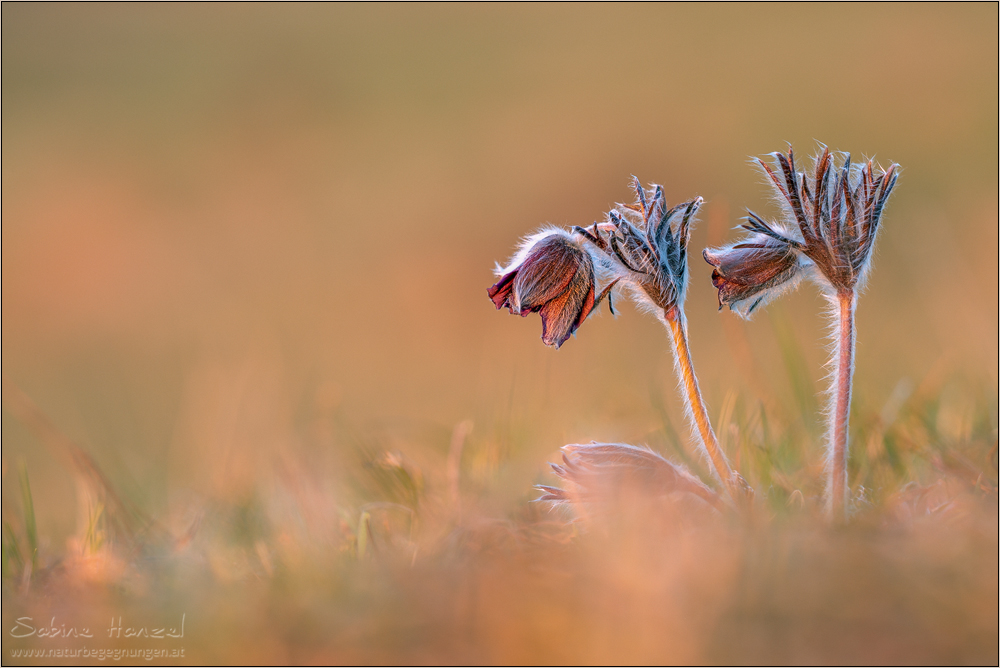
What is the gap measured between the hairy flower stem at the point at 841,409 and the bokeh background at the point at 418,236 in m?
0.67

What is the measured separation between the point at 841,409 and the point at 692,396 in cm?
37

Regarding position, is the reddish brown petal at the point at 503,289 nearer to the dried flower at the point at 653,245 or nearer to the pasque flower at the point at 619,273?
the pasque flower at the point at 619,273

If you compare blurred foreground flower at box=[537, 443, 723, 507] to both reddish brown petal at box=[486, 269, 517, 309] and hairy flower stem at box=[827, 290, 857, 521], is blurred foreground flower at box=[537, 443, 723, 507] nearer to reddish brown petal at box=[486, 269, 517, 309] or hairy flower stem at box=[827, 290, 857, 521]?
hairy flower stem at box=[827, 290, 857, 521]

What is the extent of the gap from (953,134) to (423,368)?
716 centimetres

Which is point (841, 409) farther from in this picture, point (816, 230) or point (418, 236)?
point (418, 236)

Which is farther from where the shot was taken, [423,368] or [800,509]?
[423,368]

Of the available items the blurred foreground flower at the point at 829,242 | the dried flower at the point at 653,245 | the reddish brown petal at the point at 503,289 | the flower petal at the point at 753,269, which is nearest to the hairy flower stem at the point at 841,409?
the blurred foreground flower at the point at 829,242

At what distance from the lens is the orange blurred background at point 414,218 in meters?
4.38

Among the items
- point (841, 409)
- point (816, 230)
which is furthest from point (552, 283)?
point (841, 409)

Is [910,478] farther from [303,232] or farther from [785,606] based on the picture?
[303,232]

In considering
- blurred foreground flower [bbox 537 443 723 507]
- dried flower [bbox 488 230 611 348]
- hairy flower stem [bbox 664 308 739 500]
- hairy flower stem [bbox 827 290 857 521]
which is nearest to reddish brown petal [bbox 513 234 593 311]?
dried flower [bbox 488 230 611 348]

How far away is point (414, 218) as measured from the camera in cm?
1262

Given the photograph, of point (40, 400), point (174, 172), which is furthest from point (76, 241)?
point (40, 400)

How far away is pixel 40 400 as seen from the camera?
972 centimetres
